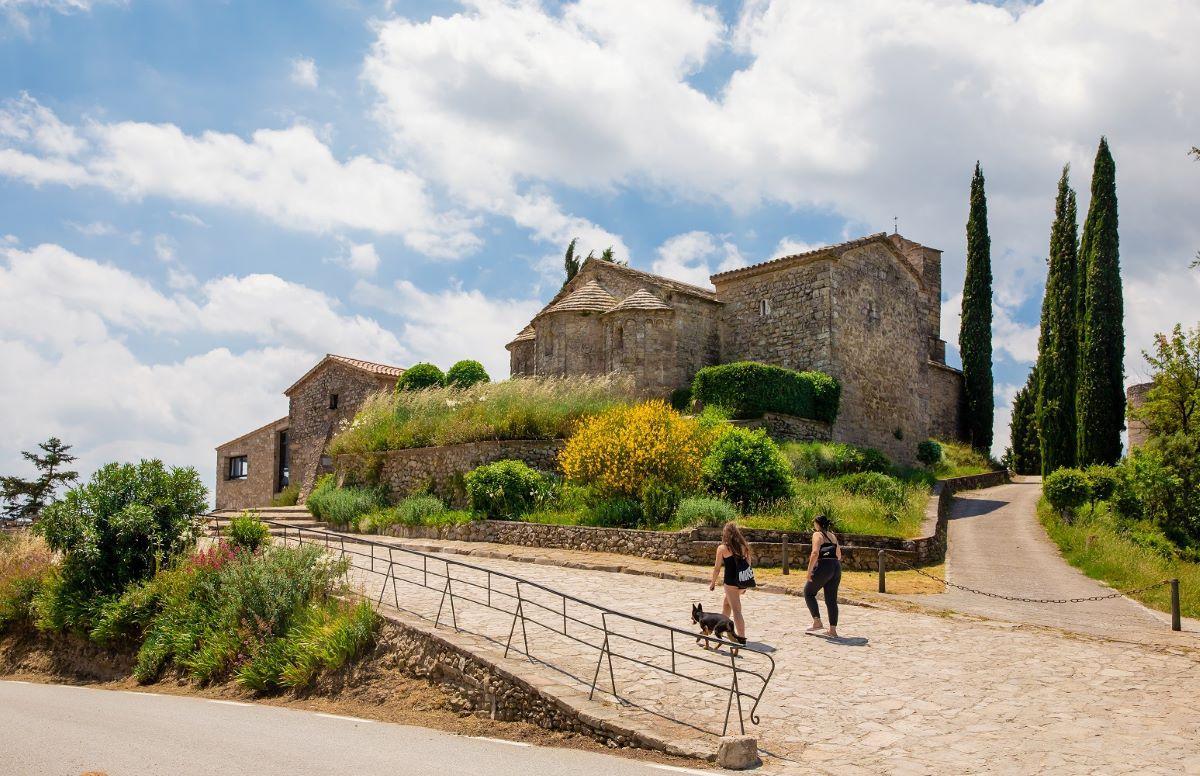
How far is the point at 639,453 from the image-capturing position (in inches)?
778

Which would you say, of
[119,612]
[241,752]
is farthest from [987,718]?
[119,612]

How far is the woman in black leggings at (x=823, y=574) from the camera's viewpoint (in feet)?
38.1

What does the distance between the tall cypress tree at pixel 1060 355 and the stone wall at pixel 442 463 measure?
1794 centimetres

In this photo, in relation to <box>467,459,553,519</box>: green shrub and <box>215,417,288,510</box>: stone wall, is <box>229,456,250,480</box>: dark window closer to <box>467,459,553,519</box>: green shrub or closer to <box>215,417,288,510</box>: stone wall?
<box>215,417,288,510</box>: stone wall

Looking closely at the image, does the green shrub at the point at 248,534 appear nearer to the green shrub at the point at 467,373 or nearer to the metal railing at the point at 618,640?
the metal railing at the point at 618,640

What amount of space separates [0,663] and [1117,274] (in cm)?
3266

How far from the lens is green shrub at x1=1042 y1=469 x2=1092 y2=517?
23.8 meters

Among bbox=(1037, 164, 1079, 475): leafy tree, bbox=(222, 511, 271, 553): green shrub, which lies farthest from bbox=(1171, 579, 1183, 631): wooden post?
bbox=(1037, 164, 1079, 475): leafy tree

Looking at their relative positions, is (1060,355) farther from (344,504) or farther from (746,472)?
(344,504)

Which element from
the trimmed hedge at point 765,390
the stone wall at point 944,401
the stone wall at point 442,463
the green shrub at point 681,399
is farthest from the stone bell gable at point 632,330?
the stone wall at point 944,401

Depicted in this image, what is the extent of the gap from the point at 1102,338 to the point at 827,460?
11.0 metres

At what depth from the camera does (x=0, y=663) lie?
17875 millimetres

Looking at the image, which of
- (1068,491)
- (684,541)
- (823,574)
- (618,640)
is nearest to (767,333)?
(1068,491)

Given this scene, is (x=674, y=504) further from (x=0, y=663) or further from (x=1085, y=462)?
(x=1085, y=462)
